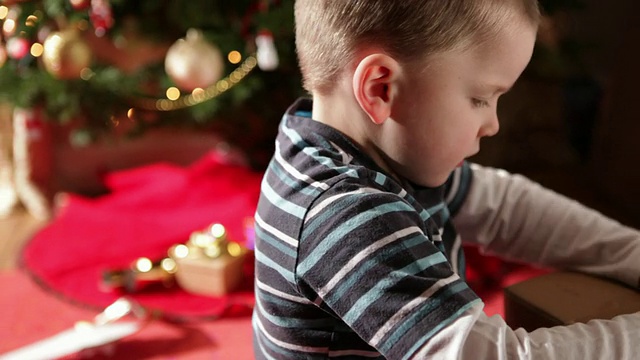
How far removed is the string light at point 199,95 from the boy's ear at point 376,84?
3.01 ft

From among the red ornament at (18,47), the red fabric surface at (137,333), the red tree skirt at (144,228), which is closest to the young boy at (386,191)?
the red fabric surface at (137,333)

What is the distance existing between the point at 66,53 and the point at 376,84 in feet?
3.22

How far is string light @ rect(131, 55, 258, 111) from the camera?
1.47 metres

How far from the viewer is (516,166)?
1.85 m

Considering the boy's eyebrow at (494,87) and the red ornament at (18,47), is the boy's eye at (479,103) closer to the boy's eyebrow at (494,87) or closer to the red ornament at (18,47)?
the boy's eyebrow at (494,87)

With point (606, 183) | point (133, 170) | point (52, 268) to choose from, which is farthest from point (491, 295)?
point (133, 170)

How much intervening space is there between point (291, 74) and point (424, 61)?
3.34 ft

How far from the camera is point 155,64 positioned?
5.30ft

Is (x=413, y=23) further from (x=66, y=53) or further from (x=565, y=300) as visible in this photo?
(x=66, y=53)

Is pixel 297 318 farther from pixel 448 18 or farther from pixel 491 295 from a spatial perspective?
pixel 491 295

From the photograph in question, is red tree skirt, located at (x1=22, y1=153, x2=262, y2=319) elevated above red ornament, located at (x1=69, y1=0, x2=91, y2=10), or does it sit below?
below

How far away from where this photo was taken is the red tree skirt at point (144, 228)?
1289 millimetres

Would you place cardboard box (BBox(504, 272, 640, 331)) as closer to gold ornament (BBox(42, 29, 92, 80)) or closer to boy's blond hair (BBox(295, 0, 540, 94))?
boy's blond hair (BBox(295, 0, 540, 94))

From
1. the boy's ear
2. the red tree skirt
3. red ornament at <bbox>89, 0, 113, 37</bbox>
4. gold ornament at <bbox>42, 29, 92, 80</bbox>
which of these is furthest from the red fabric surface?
the boy's ear
